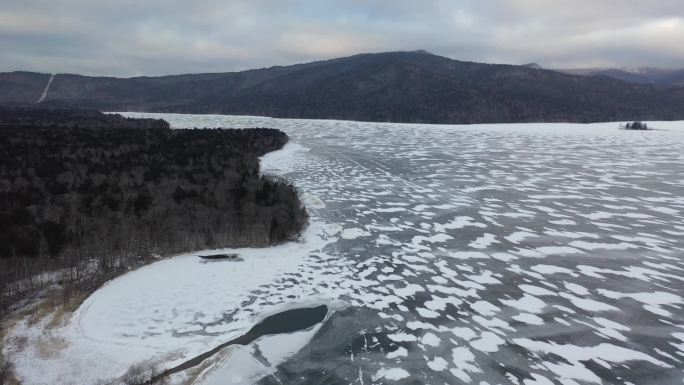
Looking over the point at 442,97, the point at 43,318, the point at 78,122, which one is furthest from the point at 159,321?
the point at 442,97

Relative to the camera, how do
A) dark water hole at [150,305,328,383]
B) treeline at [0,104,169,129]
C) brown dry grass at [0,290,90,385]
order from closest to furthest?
1. brown dry grass at [0,290,90,385]
2. dark water hole at [150,305,328,383]
3. treeline at [0,104,169,129]

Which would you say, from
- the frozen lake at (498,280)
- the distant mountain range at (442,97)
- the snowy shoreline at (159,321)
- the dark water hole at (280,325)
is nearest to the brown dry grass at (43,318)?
the snowy shoreline at (159,321)

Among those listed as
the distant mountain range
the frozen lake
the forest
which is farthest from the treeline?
the distant mountain range

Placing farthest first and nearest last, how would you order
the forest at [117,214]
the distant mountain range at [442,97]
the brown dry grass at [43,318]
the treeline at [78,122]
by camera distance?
the distant mountain range at [442,97]
the treeline at [78,122]
the forest at [117,214]
the brown dry grass at [43,318]

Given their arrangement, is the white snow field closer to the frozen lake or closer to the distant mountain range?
the frozen lake

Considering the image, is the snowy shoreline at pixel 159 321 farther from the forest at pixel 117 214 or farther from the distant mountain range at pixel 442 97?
the distant mountain range at pixel 442 97

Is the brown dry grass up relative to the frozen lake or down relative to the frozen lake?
down
